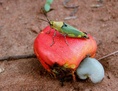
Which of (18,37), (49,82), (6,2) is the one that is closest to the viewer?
(49,82)

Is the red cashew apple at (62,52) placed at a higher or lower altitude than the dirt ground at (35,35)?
higher

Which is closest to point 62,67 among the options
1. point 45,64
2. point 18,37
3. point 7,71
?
point 45,64

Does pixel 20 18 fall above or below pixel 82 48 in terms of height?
below

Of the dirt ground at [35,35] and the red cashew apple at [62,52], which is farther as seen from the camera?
the dirt ground at [35,35]

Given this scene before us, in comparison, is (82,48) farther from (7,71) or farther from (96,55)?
(7,71)
